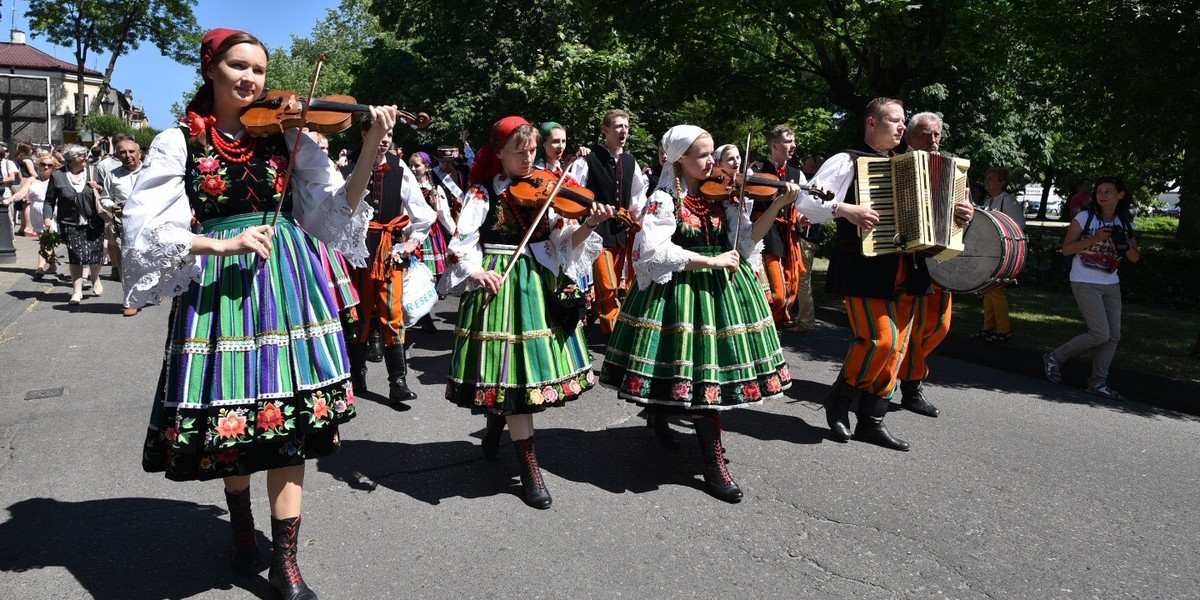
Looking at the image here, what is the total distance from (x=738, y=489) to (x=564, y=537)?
947 millimetres


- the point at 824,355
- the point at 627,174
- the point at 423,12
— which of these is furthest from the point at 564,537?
the point at 423,12

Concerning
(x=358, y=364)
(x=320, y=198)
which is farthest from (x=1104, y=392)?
(x=320, y=198)

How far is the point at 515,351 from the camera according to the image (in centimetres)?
454

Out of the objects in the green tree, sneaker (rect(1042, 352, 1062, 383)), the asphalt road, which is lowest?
the asphalt road

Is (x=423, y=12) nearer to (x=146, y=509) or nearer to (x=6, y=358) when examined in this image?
(x=6, y=358)

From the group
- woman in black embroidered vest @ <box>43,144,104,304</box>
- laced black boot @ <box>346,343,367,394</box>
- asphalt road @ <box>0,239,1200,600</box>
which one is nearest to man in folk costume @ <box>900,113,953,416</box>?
asphalt road @ <box>0,239,1200,600</box>

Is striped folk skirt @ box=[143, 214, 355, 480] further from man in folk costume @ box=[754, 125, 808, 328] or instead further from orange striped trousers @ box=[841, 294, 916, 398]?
man in folk costume @ box=[754, 125, 808, 328]

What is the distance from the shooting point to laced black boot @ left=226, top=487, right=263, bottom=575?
360 cm

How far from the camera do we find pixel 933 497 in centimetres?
468

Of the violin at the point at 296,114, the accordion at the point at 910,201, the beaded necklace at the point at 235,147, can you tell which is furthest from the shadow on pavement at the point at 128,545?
the accordion at the point at 910,201

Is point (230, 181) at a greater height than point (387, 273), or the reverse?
point (230, 181)

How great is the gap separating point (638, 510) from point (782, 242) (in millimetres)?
4670

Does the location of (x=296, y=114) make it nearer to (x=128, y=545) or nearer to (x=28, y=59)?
(x=128, y=545)

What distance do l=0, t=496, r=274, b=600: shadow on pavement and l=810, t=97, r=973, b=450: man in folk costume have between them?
3.38 m
